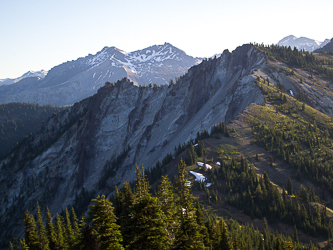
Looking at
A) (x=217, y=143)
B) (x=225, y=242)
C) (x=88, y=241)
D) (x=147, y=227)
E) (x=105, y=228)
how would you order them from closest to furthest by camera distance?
(x=147, y=227) < (x=105, y=228) < (x=88, y=241) < (x=225, y=242) < (x=217, y=143)

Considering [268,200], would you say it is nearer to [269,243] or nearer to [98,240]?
[269,243]

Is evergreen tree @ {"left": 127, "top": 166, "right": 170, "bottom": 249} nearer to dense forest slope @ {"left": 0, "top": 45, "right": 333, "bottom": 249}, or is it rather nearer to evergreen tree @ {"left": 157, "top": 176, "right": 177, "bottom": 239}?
evergreen tree @ {"left": 157, "top": 176, "right": 177, "bottom": 239}

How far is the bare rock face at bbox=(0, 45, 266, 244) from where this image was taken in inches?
5148

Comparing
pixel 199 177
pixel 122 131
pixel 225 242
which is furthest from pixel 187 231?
pixel 122 131

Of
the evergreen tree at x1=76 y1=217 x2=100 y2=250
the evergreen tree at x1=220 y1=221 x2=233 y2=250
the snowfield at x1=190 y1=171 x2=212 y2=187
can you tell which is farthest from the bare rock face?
the evergreen tree at x1=76 y1=217 x2=100 y2=250

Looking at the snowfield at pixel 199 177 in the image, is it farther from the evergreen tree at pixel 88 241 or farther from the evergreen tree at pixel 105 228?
the evergreen tree at pixel 105 228

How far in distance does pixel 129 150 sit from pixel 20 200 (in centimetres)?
6697

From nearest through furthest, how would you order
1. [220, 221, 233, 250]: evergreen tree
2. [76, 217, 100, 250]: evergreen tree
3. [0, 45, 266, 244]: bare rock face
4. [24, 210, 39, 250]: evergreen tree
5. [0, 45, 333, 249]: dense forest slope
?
[76, 217, 100, 250]: evergreen tree < [220, 221, 233, 250]: evergreen tree < [24, 210, 39, 250]: evergreen tree < [0, 45, 333, 249]: dense forest slope < [0, 45, 266, 244]: bare rock face

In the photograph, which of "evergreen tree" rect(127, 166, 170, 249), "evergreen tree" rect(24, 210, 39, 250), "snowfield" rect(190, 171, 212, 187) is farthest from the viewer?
"snowfield" rect(190, 171, 212, 187)

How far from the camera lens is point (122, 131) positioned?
16075 cm

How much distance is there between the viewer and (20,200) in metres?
161

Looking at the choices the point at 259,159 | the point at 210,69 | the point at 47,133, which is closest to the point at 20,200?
the point at 47,133

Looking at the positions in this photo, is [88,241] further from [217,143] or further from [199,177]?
[217,143]

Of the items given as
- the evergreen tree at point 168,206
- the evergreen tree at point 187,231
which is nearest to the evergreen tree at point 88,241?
the evergreen tree at point 168,206
